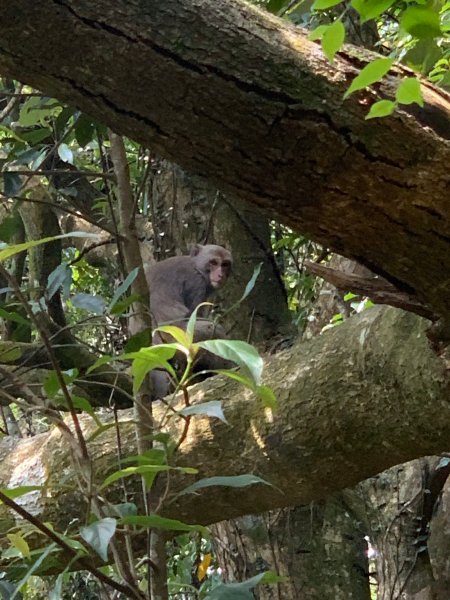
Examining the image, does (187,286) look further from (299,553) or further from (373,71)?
(373,71)

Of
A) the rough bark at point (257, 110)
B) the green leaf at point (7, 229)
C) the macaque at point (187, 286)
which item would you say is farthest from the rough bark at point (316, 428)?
the macaque at point (187, 286)

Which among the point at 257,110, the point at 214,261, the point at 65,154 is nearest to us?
the point at 257,110

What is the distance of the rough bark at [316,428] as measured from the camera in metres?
1.80

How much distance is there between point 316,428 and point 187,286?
9.52ft

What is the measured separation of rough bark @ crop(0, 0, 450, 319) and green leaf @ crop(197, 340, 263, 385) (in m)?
0.36

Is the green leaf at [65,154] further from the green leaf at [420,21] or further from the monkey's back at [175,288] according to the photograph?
the monkey's back at [175,288]

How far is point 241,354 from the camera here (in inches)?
36.3

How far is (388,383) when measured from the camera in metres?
1.85

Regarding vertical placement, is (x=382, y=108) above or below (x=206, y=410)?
above

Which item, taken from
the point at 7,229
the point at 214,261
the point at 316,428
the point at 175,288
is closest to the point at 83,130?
the point at 7,229

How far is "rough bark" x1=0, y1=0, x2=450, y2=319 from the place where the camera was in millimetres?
1115

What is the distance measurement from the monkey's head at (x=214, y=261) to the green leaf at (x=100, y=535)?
2867 millimetres

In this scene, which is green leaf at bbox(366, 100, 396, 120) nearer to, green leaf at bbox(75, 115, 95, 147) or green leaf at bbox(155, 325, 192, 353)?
green leaf at bbox(155, 325, 192, 353)

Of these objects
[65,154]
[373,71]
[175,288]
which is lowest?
[175,288]
